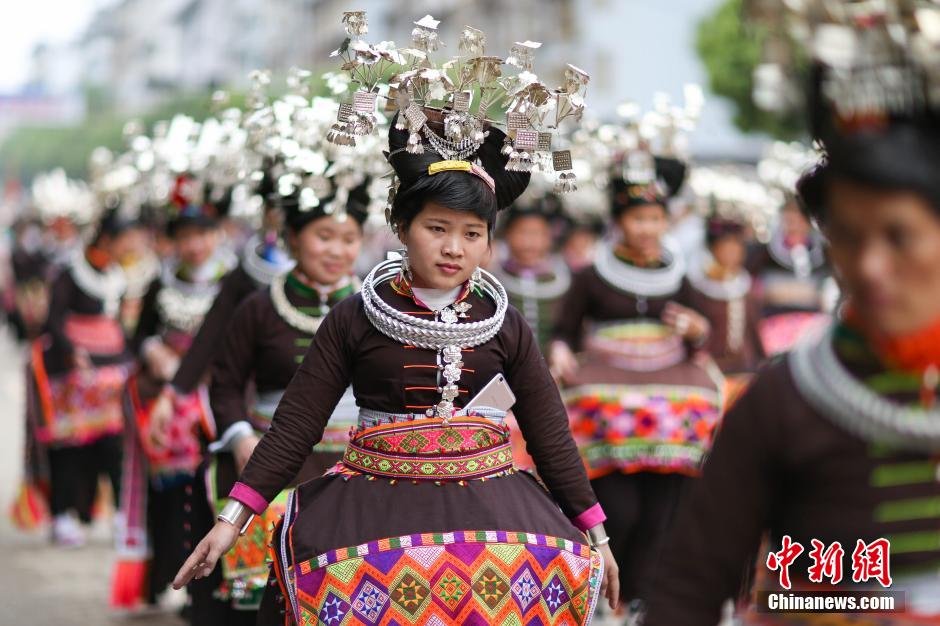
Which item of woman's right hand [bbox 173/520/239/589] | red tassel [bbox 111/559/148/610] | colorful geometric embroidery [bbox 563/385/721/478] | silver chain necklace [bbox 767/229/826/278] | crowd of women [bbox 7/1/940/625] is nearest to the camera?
crowd of women [bbox 7/1/940/625]

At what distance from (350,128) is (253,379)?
1.65m

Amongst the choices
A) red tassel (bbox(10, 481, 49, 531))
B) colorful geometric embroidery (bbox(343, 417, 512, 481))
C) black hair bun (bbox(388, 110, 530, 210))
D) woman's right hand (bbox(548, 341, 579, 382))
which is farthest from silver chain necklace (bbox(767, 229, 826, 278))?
colorful geometric embroidery (bbox(343, 417, 512, 481))

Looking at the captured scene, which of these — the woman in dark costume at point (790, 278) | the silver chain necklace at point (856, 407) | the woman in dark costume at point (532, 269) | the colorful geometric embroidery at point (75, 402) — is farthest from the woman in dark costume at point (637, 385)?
the silver chain necklace at point (856, 407)

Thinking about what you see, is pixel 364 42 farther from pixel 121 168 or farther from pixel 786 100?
pixel 121 168

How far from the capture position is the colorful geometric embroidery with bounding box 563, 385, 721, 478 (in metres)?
7.33

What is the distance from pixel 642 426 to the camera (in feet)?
24.1

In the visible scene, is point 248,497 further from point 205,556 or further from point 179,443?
point 179,443

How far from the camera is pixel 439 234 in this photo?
4.28 meters

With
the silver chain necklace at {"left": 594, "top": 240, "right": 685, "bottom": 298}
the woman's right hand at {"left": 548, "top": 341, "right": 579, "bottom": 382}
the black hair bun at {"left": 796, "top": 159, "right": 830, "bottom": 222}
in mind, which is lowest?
the woman's right hand at {"left": 548, "top": 341, "right": 579, "bottom": 382}

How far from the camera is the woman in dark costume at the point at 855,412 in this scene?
2.51 metres

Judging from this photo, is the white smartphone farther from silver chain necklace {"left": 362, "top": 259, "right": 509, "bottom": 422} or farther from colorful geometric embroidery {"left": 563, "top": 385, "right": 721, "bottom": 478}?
colorful geometric embroidery {"left": 563, "top": 385, "right": 721, "bottom": 478}

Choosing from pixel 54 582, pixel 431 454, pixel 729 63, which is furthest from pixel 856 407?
pixel 729 63

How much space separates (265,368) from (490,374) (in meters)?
1.54

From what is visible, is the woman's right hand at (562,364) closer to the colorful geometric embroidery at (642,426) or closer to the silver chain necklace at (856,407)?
the colorful geometric embroidery at (642,426)
